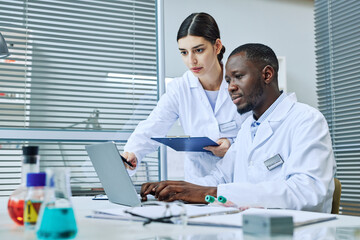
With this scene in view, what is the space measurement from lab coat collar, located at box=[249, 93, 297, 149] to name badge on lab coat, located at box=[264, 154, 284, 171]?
105mm

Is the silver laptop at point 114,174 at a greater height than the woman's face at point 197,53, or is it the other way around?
the woman's face at point 197,53

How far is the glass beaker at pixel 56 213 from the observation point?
743mm

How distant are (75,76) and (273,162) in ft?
4.26

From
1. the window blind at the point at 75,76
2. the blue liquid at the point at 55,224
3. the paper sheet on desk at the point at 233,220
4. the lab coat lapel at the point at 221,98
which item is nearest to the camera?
the blue liquid at the point at 55,224

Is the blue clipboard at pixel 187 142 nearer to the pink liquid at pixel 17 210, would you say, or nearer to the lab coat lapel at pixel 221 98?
the lab coat lapel at pixel 221 98

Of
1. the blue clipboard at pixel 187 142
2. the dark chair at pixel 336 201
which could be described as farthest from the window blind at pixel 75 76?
the dark chair at pixel 336 201

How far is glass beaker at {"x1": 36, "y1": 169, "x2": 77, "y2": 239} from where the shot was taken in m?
0.74

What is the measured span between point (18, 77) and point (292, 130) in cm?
145

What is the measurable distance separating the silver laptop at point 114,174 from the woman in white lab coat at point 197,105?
594 millimetres

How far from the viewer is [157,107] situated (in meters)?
2.39

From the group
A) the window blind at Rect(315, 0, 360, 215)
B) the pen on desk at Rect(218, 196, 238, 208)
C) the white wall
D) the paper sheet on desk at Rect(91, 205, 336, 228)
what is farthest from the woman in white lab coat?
the white wall

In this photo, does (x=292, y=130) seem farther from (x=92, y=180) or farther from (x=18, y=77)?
(x=18, y=77)

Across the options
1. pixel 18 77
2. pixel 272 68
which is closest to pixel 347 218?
pixel 272 68

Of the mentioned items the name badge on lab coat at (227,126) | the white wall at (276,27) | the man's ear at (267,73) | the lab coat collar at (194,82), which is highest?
the white wall at (276,27)
